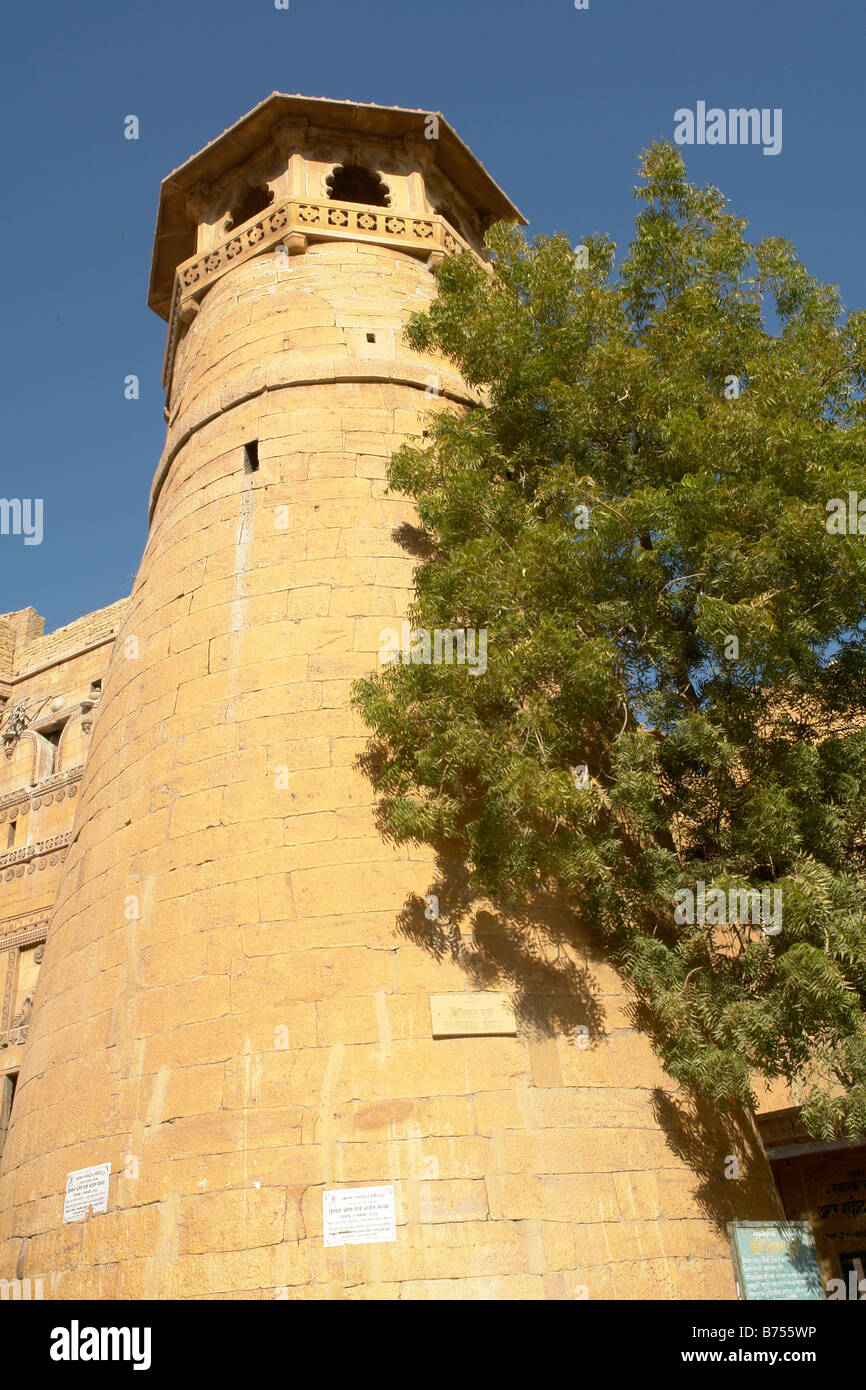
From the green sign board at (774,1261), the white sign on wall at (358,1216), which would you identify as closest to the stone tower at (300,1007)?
the white sign on wall at (358,1216)

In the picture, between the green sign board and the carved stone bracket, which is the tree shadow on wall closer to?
the green sign board

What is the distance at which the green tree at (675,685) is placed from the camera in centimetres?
599

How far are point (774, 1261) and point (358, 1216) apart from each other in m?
2.49

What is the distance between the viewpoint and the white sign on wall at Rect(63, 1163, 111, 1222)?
6.19 meters

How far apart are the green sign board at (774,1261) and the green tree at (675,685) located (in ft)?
2.77

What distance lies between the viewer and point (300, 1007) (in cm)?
619

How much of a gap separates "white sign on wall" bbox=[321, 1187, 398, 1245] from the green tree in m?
1.81

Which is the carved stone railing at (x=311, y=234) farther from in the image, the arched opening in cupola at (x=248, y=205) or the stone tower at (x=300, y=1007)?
the stone tower at (x=300, y=1007)

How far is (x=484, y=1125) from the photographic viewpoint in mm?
5867

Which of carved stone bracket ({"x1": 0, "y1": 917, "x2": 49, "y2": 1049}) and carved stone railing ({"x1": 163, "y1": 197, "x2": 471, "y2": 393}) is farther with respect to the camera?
carved stone bracket ({"x1": 0, "y1": 917, "x2": 49, "y2": 1049})

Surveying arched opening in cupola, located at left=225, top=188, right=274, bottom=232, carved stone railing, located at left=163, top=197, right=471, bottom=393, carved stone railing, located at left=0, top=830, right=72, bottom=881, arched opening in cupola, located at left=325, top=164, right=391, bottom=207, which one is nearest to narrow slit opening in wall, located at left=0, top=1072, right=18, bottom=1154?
carved stone railing, located at left=0, top=830, right=72, bottom=881

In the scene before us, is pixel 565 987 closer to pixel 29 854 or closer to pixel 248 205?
pixel 248 205
